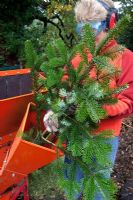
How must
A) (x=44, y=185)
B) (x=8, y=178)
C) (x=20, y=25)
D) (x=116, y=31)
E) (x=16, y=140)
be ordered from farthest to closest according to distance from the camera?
1. (x=20, y=25)
2. (x=44, y=185)
3. (x=8, y=178)
4. (x=16, y=140)
5. (x=116, y=31)

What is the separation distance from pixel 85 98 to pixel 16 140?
535 mm

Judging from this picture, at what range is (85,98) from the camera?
2254 mm

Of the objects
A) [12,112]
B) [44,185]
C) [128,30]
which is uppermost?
[128,30]

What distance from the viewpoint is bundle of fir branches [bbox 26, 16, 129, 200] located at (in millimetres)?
2227

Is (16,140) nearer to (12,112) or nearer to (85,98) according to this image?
(12,112)

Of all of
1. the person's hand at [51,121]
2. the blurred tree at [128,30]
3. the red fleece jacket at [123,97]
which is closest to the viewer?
the person's hand at [51,121]

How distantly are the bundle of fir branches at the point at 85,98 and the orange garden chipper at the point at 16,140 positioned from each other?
0.59 ft

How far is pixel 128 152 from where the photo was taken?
592cm

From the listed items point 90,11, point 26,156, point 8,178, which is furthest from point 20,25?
point 26,156

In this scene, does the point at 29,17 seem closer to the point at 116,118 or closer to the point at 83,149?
the point at 116,118

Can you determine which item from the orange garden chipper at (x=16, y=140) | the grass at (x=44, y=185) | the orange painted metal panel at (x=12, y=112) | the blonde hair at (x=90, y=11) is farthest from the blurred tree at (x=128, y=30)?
the orange painted metal panel at (x=12, y=112)

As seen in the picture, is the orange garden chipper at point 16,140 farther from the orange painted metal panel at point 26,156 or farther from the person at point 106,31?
the person at point 106,31

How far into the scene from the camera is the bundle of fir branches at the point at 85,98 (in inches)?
87.7

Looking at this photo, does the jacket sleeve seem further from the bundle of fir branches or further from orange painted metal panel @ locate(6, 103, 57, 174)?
orange painted metal panel @ locate(6, 103, 57, 174)
